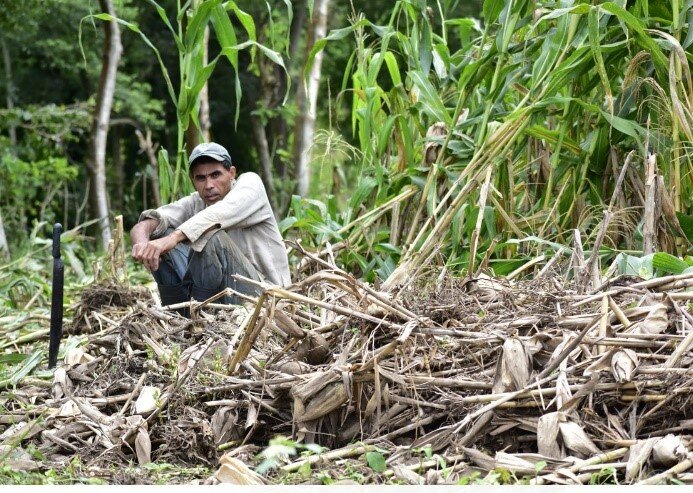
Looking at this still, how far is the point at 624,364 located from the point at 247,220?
242 centimetres

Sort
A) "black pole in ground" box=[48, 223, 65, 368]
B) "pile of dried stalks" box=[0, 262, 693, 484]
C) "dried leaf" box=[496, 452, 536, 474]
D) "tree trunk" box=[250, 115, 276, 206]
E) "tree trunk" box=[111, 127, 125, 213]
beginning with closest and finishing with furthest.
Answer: "dried leaf" box=[496, 452, 536, 474], "pile of dried stalks" box=[0, 262, 693, 484], "black pole in ground" box=[48, 223, 65, 368], "tree trunk" box=[250, 115, 276, 206], "tree trunk" box=[111, 127, 125, 213]

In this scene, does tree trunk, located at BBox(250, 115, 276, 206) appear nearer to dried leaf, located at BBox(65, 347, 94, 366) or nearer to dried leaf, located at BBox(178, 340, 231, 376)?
dried leaf, located at BBox(65, 347, 94, 366)

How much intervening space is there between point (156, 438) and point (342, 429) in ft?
1.78

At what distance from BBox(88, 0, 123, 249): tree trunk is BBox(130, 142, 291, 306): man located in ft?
14.9

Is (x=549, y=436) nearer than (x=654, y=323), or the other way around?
(x=549, y=436)

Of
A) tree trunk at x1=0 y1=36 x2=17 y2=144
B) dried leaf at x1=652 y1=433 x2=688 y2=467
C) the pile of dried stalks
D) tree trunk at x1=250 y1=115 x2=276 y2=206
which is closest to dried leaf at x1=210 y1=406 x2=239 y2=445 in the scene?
the pile of dried stalks

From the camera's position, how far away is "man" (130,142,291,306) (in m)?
4.24

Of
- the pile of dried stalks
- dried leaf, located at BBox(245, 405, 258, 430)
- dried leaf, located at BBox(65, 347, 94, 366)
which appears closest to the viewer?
the pile of dried stalks

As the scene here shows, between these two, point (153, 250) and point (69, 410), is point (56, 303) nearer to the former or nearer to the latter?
point (153, 250)

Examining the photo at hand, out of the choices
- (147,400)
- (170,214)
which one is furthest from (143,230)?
(147,400)

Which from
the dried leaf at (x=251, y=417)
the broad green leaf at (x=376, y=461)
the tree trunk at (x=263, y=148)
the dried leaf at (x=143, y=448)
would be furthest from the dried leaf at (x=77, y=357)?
the tree trunk at (x=263, y=148)

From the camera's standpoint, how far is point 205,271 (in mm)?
4324

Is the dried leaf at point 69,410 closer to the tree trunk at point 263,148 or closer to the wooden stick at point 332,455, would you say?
the wooden stick at point 332,455
